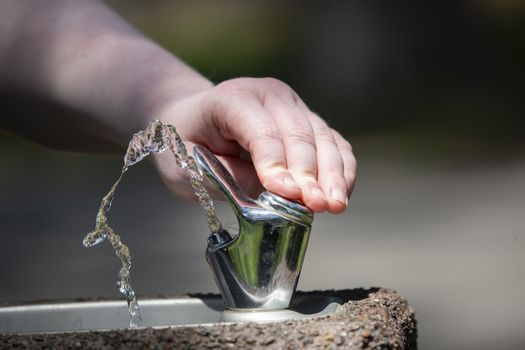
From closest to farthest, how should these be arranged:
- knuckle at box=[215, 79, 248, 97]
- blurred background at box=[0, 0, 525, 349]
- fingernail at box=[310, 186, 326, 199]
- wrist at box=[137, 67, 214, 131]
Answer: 1. fingernail at box=[310, 186, 326, 199]
2. knuckle at box=[215, 79, 248, 97]
3. wrist at box=[137, 67, 214, 131]
4. blurred background at box=[0, 0, 525, 349]

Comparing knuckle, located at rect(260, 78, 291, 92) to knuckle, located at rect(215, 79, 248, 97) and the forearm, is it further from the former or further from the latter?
the forearm

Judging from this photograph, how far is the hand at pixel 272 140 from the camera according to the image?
3.04 ft

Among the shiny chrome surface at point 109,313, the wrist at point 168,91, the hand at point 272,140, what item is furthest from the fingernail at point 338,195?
the wrist at point 168,91

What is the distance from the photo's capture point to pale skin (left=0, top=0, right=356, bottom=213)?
0.95m

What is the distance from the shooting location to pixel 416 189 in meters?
5.47

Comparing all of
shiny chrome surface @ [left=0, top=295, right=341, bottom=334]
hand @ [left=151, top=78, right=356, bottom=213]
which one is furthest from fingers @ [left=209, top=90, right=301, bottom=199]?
shiny chrome surface @ [left=0, top=295, right=341, bottom=334]

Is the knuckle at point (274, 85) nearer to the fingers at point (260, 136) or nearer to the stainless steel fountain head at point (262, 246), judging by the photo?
the fingers at point (260, 136)

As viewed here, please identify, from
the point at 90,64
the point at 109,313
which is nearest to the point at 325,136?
the point at 109,313

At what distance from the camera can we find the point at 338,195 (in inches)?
36.4

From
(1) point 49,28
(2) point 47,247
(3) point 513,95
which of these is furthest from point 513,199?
(3) point 513,95

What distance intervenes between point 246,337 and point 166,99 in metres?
0.55

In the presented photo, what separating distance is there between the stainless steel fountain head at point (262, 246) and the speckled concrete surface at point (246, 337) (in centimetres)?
9

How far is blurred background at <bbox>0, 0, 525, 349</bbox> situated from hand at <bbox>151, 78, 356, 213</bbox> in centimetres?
10

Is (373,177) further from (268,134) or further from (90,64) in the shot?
(268,134)
